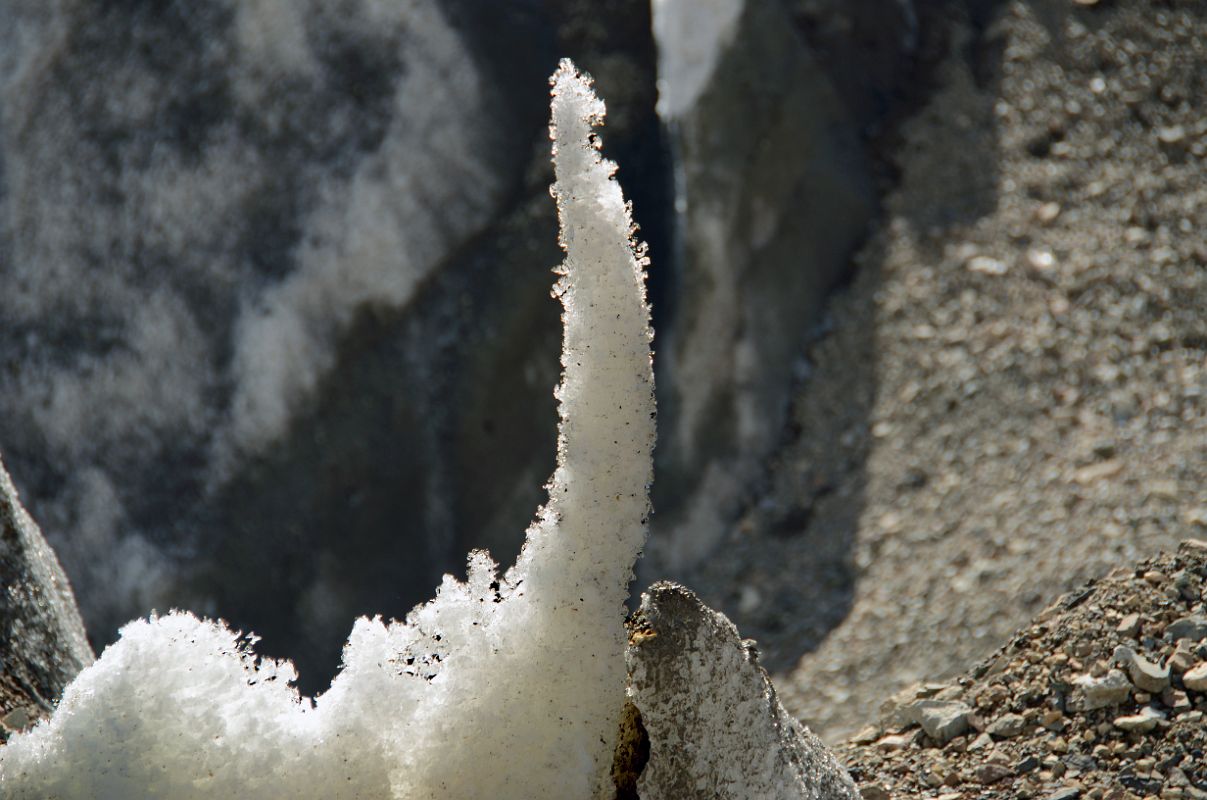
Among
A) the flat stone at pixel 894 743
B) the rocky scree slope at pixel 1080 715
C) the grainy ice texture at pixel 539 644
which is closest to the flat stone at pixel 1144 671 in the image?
the rocky scree slope at pixel 1080 715

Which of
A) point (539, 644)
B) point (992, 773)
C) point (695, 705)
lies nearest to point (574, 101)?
point (539, 644)

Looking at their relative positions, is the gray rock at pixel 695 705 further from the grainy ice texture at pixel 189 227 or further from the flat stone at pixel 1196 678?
the grainy ice texture at pixel 189 227

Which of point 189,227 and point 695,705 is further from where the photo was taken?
point 189,227

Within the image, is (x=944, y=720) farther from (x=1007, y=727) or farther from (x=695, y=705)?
(x=695, y=705)

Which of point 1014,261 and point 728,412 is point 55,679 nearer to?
point 728,412

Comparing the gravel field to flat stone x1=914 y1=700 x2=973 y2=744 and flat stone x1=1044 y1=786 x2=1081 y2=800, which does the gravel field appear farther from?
flat stone x1=1044 y1=786 x2=1081 y2=800

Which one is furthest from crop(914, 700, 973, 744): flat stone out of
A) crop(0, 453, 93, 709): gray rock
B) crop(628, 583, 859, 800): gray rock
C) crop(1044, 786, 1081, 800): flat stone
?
crop(0, 453, 93, 709): gray rock
